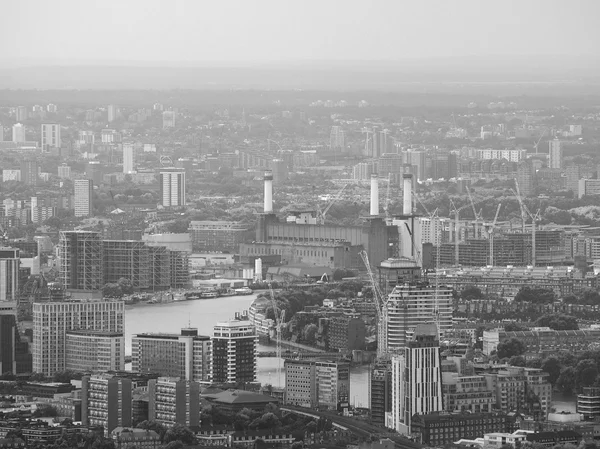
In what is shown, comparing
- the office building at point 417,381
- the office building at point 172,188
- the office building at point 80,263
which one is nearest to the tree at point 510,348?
the office building at point 417,381

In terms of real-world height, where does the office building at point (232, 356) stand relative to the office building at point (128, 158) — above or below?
above

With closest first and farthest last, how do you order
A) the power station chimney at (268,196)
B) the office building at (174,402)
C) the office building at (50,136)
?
1. the office building at (174,402)
2. the power station chimney at (268,196)
3. the office building at (50,136)

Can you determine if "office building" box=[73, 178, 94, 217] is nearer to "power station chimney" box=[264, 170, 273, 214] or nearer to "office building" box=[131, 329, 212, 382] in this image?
"power station chimney" box=[264, 170, 273, 214]

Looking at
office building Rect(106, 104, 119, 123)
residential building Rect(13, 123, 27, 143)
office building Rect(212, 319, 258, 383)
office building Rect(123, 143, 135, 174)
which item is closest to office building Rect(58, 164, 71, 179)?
office building Rect(123, 143, 135, 174)

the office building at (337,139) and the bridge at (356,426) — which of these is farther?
the office building at (337,139)

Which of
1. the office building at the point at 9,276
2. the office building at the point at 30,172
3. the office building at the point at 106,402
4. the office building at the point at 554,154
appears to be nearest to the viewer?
the office building at the point at 106,402

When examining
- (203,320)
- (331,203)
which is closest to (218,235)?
(331,203)

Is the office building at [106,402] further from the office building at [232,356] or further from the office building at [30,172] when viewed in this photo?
the office building at [30,172]
